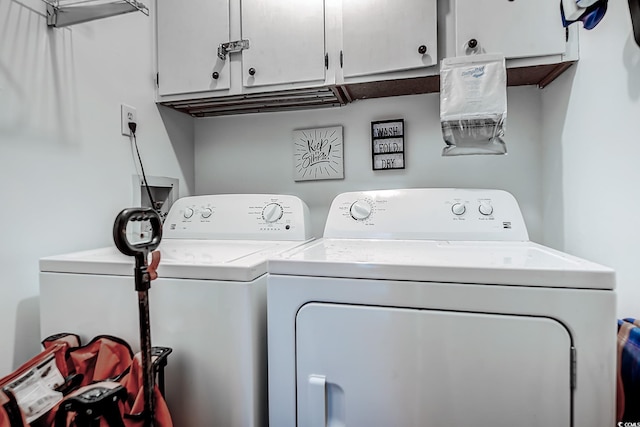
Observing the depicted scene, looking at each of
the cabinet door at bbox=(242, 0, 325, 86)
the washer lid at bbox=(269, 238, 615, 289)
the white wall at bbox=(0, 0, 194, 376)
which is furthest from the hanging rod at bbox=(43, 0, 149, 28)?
the washer lid at bbox=(269, 238, 615, 289)

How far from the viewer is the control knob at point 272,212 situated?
150cm

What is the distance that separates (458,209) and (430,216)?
11cm

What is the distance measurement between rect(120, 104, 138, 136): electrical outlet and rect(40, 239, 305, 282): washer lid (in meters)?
0.56

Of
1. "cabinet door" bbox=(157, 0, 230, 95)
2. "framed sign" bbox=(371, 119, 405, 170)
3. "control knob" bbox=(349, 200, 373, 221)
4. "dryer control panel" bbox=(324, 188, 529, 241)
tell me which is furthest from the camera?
"framed sign" bbox=(371, 119, 405, 170)

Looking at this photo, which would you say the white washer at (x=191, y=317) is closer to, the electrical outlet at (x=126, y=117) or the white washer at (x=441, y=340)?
the white washer at (x=441, y=340)

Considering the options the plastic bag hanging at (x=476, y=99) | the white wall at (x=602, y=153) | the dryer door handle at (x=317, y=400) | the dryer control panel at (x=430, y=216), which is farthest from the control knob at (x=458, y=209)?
the dryer door handle at (x=317, y=400)

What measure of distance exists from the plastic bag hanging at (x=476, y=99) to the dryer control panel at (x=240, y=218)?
71 cm

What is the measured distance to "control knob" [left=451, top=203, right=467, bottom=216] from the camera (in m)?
1.35

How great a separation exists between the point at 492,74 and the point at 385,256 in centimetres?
82

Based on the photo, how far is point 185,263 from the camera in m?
0.94

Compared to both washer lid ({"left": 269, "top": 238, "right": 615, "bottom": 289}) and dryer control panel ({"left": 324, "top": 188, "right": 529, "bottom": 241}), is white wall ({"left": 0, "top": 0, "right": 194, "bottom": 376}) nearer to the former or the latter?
washer lid ({"left": 269, "top": 238, "right": 615, "bottom": 289})

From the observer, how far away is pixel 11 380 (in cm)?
80

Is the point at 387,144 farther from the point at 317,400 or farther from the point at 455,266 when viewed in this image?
the point at 317,400

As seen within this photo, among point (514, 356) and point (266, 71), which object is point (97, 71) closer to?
point (266, 71)
